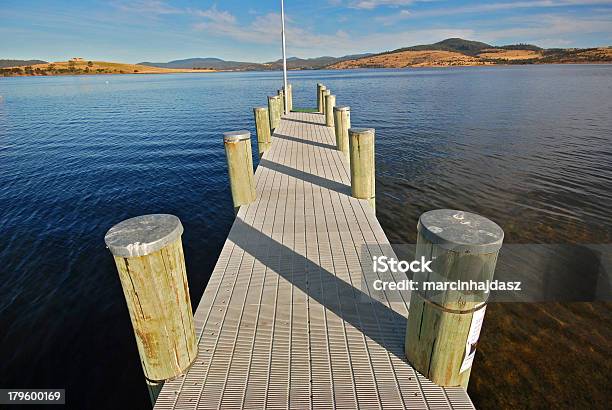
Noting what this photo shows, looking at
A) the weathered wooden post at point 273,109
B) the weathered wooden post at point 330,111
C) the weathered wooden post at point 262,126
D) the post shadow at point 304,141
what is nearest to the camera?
the weathered wooden post at point 262,126

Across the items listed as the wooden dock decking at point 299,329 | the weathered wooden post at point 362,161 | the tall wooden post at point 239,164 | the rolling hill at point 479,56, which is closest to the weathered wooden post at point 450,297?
the wooden dock decking at point 299,329

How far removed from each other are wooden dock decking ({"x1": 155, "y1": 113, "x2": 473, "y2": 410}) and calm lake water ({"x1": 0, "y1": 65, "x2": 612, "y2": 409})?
7.85 ft

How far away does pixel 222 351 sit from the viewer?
11.5 feet

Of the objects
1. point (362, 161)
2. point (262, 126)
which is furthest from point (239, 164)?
point (262, 126)

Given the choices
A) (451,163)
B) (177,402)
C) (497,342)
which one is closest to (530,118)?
(451,163)

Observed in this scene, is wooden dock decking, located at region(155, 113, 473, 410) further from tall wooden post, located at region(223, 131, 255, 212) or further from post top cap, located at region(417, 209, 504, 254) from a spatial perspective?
post top cap, located at region(417, 209, 504, 254)

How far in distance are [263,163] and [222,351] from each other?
24.7 ft

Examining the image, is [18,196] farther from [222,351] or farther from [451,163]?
[451,163]

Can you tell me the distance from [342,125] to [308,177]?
2996 mm

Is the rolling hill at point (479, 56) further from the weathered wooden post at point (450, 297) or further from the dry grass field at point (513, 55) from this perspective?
the weathered wooden post at point (450, 297)

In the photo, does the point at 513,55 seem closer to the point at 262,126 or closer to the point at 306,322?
the point at 262,126

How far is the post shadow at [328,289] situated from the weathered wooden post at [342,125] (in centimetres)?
604

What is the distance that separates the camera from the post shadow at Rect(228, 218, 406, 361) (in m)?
3.75

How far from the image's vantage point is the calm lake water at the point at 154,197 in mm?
5875
